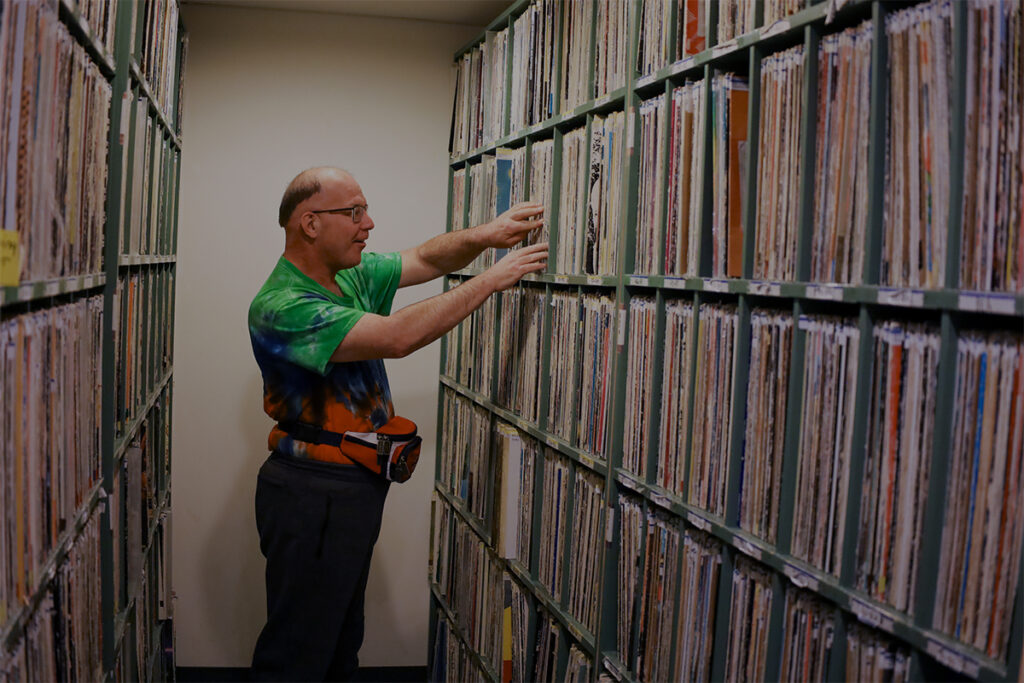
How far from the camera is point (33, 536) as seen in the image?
139 cm

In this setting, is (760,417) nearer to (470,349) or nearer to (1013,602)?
(1013,602)

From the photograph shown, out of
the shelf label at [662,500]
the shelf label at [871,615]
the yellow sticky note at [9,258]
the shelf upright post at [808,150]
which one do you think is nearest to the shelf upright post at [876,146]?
the shelf upright post at [808,150]

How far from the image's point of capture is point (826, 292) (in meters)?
1.42

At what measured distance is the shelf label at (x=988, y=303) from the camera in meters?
1.11

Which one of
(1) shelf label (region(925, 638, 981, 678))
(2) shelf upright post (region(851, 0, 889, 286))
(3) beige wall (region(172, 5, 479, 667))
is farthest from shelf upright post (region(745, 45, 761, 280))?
(3) beige wall (region(172, 5, 479, 667))

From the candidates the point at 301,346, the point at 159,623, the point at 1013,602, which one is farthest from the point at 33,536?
the point at 159,623

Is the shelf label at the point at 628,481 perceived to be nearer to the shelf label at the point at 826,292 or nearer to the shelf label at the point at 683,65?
the shelf label at the point at 826,292

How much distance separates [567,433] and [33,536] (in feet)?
4.54

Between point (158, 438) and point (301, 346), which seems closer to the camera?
point (301, 346)

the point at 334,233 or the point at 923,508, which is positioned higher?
the point at 334,233

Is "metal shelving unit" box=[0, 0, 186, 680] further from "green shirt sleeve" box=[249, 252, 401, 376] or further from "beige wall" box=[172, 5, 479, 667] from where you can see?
"beige wall" box=[172, 5, 479, 667]

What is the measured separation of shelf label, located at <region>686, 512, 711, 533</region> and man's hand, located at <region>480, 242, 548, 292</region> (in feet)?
3.13

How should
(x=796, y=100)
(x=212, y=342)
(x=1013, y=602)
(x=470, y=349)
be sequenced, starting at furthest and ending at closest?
(x=212, y=342)
(x=470, y=349)
(x=796, y=100)
(x=1013, y=602)

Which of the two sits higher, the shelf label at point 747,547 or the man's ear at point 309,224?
the man's ear at point 309,224
